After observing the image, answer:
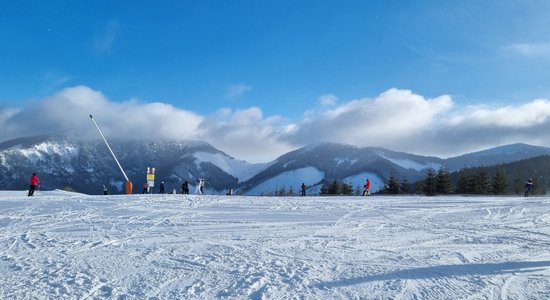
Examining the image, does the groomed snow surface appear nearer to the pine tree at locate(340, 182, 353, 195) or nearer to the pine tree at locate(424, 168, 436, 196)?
the pine tree at locate(424, 168, 436, 196)

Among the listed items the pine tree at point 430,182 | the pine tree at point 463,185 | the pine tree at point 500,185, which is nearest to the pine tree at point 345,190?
the pine tree at point 430,182

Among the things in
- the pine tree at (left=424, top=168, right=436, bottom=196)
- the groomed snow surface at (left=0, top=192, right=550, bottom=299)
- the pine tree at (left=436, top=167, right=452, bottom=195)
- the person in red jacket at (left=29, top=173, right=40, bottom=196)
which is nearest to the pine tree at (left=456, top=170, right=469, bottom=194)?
the pine tree at (left=436, top=167, right=452, bottom=195)

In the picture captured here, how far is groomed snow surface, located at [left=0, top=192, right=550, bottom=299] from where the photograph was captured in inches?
254

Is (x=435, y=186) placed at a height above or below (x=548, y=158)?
below

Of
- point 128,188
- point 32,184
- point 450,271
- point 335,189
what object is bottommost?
point 450,271

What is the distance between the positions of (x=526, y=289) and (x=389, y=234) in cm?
524

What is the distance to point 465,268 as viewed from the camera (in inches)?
304

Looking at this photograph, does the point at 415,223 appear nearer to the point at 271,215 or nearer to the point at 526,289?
the point at 271,215

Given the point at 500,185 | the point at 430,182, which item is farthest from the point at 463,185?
the point at 430,182

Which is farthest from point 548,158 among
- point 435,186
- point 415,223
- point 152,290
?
point 152,290

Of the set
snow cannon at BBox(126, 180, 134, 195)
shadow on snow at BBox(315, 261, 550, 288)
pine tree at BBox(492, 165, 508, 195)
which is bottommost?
shadow on snow at BBox(315, 261, 550, 288)

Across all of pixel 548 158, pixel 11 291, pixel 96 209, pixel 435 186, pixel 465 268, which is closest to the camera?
pixel 11 291

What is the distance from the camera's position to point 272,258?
8422mm

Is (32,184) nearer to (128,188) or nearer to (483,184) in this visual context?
(128,188)
